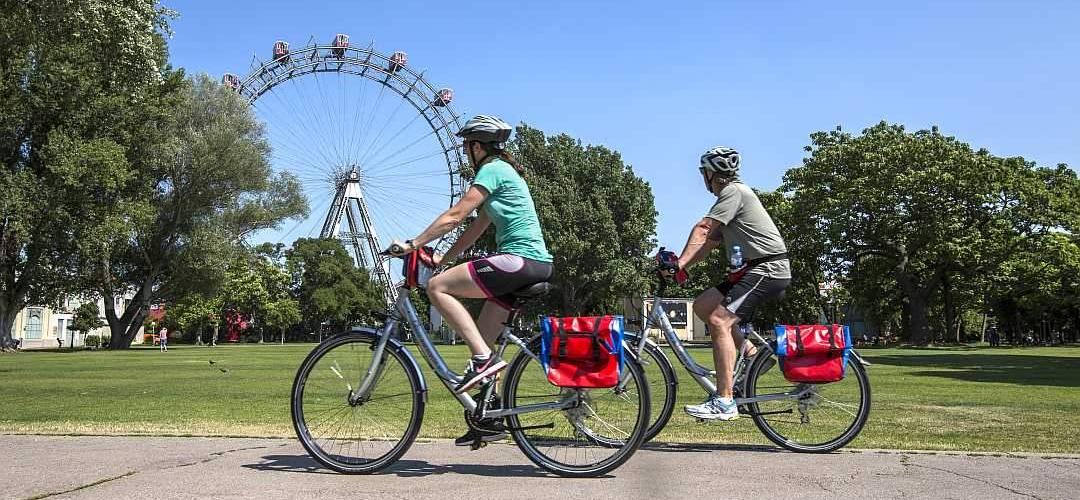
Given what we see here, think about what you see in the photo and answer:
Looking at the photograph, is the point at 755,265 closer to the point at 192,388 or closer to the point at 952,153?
the point at 192,388

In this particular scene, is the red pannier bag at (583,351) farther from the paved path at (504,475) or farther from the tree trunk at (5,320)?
the tree trunk at (5,320)

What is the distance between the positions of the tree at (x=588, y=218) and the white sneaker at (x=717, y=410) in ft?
132

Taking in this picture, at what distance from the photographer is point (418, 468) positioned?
4.89 meters

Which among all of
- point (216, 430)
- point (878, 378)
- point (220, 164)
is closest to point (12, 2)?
point (216, 430)

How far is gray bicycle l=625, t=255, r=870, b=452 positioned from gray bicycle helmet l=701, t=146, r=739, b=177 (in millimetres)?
768

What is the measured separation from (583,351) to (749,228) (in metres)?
1.51

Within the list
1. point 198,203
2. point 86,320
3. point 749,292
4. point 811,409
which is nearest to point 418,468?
point 749,292

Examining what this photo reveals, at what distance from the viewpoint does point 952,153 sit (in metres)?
44.7

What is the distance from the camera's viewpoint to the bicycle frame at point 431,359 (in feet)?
15.5

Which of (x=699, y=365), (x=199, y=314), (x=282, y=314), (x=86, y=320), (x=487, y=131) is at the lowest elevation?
(x=699, y=365)

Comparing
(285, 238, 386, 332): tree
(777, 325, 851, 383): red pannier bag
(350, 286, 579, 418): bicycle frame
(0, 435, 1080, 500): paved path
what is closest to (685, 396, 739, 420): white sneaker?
(0, 435, 1080, 500): paved path

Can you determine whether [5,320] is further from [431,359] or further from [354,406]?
[431,359]

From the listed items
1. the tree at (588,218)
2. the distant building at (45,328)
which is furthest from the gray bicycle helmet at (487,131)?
the distant building at (45,328)

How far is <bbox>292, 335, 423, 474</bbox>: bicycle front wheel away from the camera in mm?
4785
